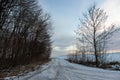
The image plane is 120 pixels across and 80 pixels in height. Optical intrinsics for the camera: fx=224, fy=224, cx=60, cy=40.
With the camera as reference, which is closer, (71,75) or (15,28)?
(71,75)

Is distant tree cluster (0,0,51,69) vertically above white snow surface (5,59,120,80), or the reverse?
distant tree cluster (0,0,51,69)

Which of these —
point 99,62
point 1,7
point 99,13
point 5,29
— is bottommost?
point 99,62

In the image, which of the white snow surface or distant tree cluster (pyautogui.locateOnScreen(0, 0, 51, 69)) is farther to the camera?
distant tree cluster (pyautogui.locateOnScreen(0, 0, 51, 69))

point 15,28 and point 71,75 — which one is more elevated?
point 15,28

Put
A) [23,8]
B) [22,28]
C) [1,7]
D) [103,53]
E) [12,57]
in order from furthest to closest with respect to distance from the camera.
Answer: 1. [103,53]
2. [22,28]
3. [12,57]
4. [23,8]
5. [1,7]

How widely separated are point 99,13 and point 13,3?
22.5 metres

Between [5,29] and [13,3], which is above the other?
[13,3]

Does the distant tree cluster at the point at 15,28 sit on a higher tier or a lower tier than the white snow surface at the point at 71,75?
higher

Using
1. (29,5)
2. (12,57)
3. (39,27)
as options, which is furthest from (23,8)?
(39,27)

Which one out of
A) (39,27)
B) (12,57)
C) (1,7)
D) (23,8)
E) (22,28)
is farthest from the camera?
(39,27)

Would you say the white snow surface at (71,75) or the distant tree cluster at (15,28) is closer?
the white snow surface at (71,75)

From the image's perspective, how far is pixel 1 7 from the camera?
2392 cm

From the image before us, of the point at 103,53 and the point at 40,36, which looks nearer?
the point at 103,53

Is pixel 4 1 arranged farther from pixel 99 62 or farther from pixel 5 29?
pixel 99 62
